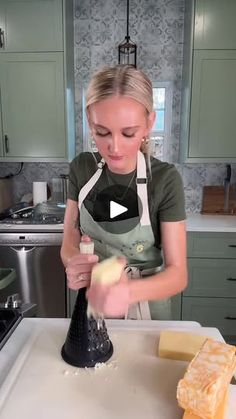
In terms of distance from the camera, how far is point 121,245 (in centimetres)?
96

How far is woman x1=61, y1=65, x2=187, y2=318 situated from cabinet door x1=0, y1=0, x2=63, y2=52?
1421 mm

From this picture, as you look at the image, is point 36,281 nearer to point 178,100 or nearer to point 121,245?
point 121,245

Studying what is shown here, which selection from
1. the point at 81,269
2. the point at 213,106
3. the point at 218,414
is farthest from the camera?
the point at 213,106

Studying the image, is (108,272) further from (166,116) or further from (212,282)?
(166,116)

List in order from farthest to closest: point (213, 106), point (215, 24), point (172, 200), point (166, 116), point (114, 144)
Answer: point (166, 116) < point (213, 106) < point (215, 24) < point (172, 200) < point (114, 144)

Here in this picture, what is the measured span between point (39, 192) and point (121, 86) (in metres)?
1.74

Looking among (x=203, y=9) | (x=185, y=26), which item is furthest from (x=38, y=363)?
(x=185, y=26)

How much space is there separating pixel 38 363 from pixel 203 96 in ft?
6.19

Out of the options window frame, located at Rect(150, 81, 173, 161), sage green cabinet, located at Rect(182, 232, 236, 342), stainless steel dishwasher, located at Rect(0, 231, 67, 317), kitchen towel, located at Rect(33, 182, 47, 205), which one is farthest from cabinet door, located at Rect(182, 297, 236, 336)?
kitchen towel, located at Rect(33, 182, 47, 205)

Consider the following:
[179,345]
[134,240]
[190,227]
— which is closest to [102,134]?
[134,240]

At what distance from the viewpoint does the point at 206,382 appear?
527mm

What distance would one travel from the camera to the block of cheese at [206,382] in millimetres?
509

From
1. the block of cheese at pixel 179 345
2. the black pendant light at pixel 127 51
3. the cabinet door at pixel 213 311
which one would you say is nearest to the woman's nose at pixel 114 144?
the block of cheese at pixel 179 345

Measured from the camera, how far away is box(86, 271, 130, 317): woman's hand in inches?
22.3
